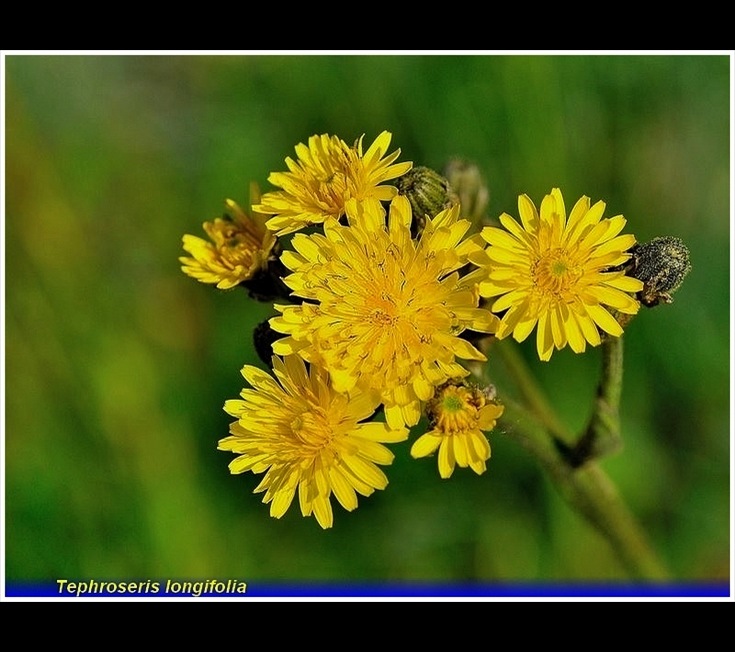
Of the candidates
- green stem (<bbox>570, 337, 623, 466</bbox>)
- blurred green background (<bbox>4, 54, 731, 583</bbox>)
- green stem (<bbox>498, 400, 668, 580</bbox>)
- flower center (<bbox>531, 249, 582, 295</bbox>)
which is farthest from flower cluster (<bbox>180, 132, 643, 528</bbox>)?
blurred green background (<bbox>4, 54, 731, 583</bbox>)

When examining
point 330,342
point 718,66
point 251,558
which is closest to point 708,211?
point 718,66

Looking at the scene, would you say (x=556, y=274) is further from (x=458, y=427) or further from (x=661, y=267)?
(x=458, y=427)

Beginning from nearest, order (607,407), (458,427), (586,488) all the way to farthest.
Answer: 1. (458,427)
2. (607,407)
3. (586,488)

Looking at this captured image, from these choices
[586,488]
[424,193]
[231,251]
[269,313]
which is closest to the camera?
[424,193]

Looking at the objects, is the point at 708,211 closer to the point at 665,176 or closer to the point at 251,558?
the point at 665,176

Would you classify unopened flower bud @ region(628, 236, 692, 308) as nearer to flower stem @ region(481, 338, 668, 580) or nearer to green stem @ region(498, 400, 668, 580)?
flower stem @ region(481, 338, 668, 580)

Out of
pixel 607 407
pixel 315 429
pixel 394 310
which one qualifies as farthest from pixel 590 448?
pixel 315 429

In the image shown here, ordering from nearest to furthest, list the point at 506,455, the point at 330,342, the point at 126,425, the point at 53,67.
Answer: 1. the point at 330,342
2. the point at 506,455
3. the point at 126,425
4. the point at 53,67

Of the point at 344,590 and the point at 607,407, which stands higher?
the point at 607,407
